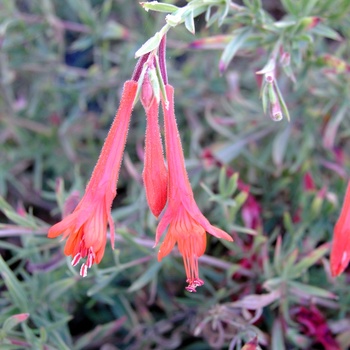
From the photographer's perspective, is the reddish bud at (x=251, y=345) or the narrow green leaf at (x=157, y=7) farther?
the reddish bud at (x=251, y=345)

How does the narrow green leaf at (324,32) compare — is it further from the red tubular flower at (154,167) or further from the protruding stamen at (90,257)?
the protruding stamen at (90,257)

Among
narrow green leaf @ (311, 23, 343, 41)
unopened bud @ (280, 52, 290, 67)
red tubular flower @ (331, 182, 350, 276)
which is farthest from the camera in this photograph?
narrow green leaf @ (311, 23, 343, 41)

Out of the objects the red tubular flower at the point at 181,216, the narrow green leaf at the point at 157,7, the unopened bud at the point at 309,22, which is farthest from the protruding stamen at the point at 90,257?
the unopened bud at the point at 309,22

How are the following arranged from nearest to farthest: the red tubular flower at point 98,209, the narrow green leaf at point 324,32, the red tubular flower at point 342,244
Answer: the red tubular flower at point 98,209 < the red tubular flower at point 342,244 < the narrow green leaf at point 324,32

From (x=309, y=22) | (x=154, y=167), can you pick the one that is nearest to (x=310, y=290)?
(x=154, y=167)

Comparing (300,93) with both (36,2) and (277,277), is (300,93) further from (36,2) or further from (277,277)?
(36,2)

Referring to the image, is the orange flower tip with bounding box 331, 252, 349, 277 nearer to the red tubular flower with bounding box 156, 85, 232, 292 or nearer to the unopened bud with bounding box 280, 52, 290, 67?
the red tubular flower with bounding box 156, 85, 232, 292

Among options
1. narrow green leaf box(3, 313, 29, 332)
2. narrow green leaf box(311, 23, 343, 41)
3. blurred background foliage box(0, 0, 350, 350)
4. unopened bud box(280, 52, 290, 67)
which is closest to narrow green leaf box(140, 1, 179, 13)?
blurred background foliage box(0, 0, 350, 350)

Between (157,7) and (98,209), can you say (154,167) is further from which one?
(157,7)
